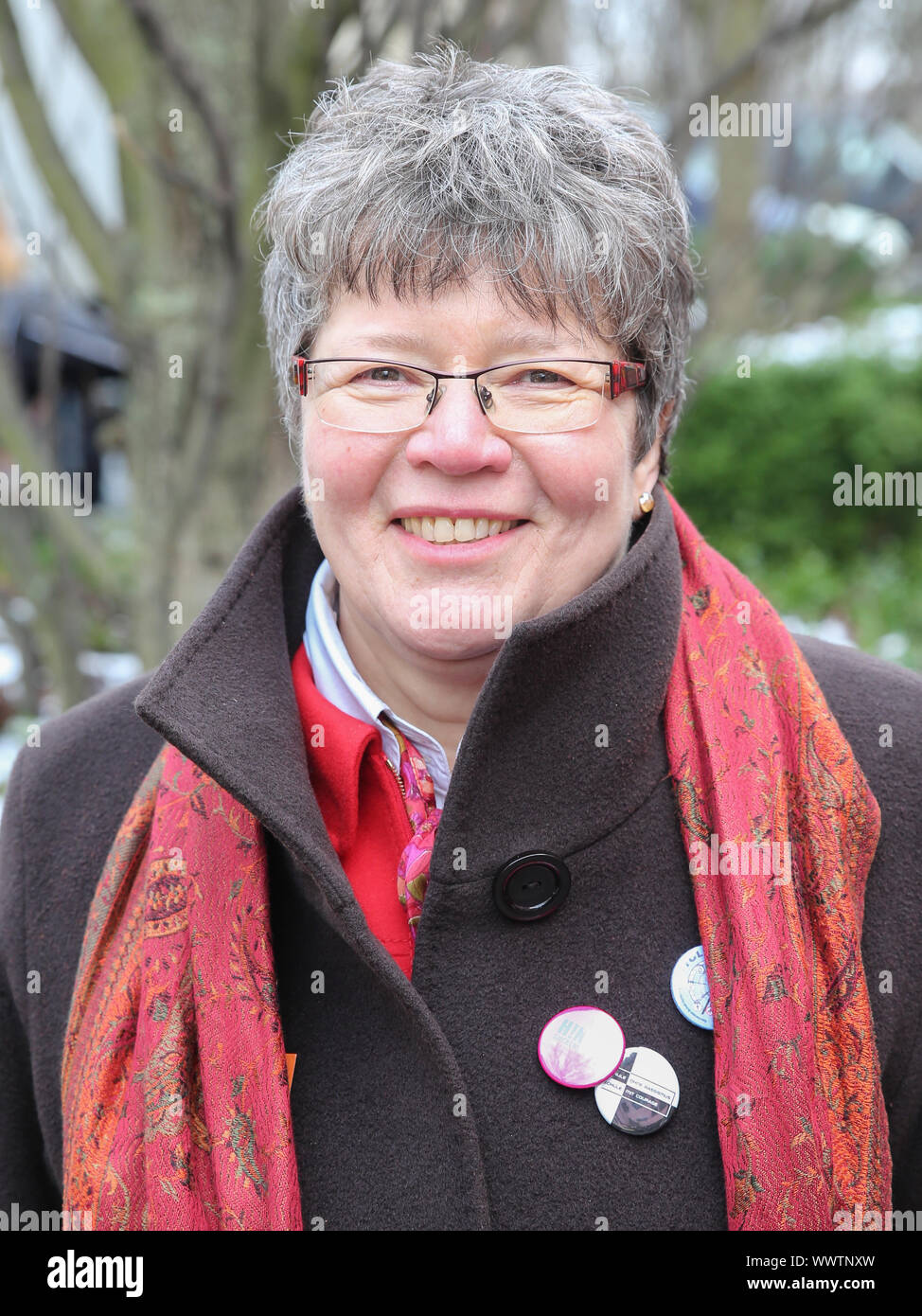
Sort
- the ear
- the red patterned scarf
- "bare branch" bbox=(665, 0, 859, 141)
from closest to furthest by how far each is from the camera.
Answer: the red patterned scarf, the ear, "bare branch" bbox=(665, 0, 859, 141)

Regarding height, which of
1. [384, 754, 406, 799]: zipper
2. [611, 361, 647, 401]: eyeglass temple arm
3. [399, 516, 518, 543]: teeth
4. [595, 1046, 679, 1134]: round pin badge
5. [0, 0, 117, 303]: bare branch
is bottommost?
[595, 1046, 679, 1134]: round pin badge

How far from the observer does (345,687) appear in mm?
1981

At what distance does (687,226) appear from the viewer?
6.30ft

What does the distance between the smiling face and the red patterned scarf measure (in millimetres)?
304

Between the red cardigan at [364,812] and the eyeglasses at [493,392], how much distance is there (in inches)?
18.1

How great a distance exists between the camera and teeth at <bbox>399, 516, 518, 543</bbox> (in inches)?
70.2

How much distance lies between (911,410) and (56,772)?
6710mm

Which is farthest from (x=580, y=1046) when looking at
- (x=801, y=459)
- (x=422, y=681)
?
(x=801, y=459)

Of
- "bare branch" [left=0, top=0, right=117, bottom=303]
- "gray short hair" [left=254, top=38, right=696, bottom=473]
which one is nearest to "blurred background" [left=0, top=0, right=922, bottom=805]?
"bare branch" [left=0, top=0, right=117, bottom=303]

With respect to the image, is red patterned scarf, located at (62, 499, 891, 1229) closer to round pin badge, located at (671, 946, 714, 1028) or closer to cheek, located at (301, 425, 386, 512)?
round pin badge, located at (671, 946, 714, 1028)

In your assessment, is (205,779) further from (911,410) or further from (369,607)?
(911,410)

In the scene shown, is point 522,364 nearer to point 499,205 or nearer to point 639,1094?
point 499,205

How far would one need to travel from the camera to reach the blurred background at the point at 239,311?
2.99 meters

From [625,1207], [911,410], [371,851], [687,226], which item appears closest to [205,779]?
[371,851]
